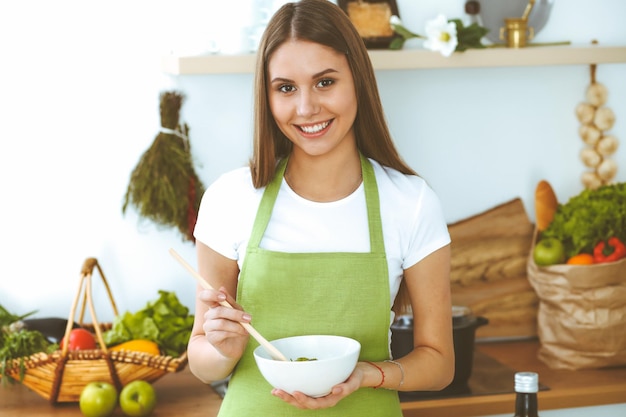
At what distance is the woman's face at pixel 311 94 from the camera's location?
1.43m

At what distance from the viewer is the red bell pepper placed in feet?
7.10

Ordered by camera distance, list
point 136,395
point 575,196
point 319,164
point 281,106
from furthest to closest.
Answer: point 575,196
point 136,395
point 319,164
point 281,106

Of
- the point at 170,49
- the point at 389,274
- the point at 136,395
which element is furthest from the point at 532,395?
the point at 170,49

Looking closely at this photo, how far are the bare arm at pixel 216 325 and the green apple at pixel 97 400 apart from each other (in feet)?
1.46

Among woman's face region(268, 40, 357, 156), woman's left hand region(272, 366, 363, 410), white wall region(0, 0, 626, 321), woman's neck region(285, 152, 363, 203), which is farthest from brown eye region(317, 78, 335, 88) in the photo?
white wall region(0, 0, 626, 321)

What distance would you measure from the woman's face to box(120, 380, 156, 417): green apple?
0.72 metres

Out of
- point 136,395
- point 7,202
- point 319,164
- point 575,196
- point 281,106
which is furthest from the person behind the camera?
point 575,196

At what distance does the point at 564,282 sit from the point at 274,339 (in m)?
0.94

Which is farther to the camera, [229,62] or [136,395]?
[229,62]

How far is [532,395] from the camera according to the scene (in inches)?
62.7

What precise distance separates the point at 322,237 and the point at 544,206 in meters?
1.03

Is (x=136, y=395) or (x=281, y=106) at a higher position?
(x=281, y=106)

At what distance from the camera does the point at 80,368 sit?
6.34 feet

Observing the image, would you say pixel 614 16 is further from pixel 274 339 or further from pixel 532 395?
pixel 274 339
